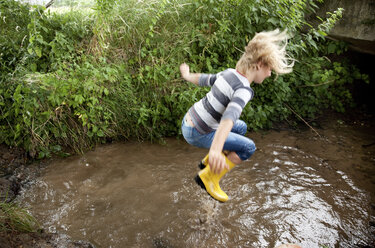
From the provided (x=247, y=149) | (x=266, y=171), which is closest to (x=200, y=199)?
(x=247, y=149)

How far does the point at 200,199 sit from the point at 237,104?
4.44 ft

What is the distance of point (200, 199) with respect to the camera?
9.31 ft

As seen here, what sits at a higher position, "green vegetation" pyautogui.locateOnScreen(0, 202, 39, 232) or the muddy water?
"green vegetation" pyautogui.locateOnScreen(0, 202, 39, 232)

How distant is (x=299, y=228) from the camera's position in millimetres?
2516

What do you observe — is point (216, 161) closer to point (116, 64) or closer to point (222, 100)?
point (222, 100)

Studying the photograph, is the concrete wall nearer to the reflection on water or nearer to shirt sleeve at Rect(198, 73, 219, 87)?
the reflection on water

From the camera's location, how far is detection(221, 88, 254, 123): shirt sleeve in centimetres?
183

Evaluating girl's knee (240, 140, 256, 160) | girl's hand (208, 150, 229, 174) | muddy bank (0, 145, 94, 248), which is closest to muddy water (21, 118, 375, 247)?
muddy bank (0, 145, 94, 248)

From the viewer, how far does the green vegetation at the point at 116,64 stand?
10.7ft

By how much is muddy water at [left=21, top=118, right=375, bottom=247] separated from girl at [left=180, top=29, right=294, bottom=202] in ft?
1.69

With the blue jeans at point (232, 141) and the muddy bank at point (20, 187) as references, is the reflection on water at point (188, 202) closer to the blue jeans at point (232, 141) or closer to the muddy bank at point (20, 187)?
the muddy bank at point (20, 187)

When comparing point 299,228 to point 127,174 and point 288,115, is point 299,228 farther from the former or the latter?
point 288,115

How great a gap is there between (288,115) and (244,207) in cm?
253

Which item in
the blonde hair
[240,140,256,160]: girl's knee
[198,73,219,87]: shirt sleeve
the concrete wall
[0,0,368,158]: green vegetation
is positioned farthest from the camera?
the concrete wall
